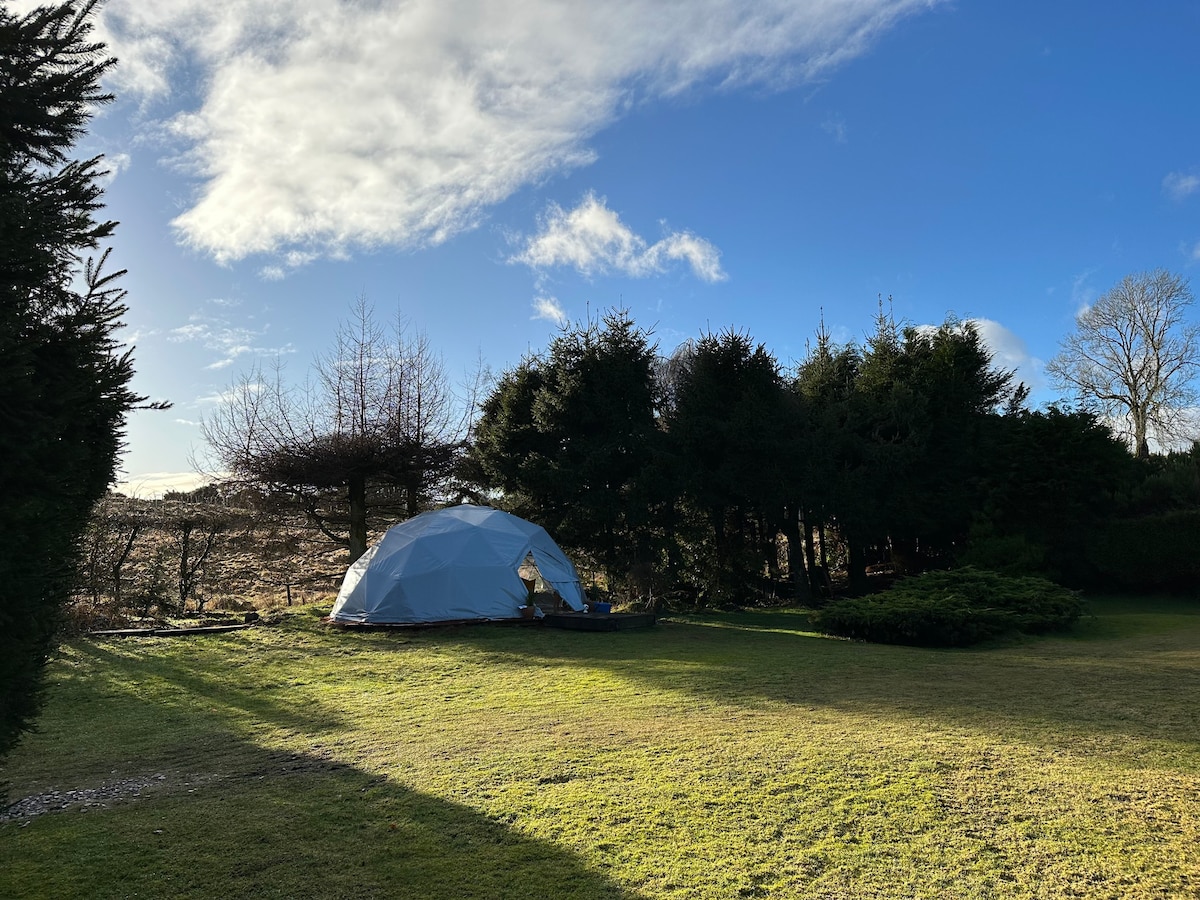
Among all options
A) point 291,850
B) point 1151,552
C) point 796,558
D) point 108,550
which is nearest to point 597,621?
point 796,558

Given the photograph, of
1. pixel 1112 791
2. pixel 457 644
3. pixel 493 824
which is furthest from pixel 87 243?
pixel 457 644

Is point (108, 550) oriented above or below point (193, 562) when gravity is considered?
above

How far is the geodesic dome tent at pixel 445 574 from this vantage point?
15.2 meters

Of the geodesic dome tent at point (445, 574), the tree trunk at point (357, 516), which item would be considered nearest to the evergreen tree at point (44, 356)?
the geodesic dome tent at point (445, 574)

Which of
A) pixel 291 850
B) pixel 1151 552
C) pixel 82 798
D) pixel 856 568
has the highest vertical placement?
pixel 1151 552

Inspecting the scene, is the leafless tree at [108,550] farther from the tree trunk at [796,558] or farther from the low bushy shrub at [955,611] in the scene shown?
the tree trunk at [796,558]

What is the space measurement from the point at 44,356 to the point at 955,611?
11.7m

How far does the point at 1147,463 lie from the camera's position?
19516 mm

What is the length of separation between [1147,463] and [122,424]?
74.9 feet

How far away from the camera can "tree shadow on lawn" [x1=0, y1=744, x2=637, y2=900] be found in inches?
145

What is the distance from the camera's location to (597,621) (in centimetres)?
1473

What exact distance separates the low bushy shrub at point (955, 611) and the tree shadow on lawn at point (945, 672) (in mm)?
350

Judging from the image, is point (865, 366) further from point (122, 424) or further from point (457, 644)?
point (122, 424)

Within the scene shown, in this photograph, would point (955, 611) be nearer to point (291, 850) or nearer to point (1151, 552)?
point (1151, 552)
